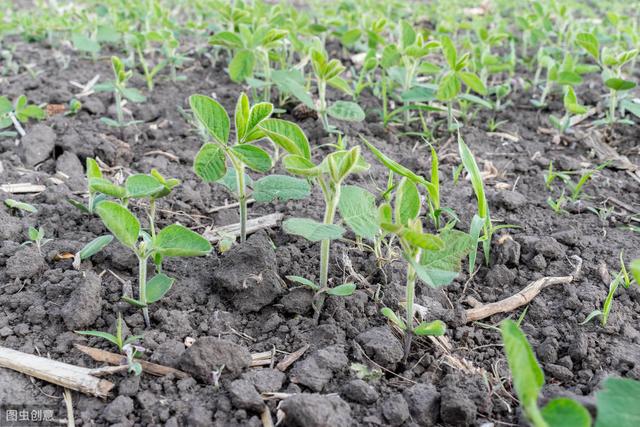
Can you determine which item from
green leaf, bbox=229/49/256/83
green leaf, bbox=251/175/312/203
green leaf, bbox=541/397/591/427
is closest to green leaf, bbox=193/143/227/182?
green leaf, bbox=251/175/312/203

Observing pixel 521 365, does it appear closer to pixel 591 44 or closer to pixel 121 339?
pixel 121 339

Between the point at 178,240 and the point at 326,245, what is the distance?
434 mm

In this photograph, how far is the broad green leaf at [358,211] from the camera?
164cm

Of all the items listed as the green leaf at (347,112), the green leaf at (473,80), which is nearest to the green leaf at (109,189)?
the green leaf at (347,112)

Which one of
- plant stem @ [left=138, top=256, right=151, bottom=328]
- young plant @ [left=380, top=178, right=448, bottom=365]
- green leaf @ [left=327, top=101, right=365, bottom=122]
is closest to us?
young plant @ [left=380, top=178, right=448, bottom=365]

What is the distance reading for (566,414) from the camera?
1145 millimetres

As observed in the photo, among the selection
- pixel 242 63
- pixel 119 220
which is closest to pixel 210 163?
pixel 119 220

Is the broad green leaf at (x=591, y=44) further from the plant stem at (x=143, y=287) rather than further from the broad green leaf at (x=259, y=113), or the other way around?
the plant stem at (x=143, y=287)

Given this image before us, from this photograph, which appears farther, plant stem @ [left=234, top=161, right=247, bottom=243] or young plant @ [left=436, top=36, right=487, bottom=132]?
young plant @ [left=436, top=36, right=487, bottom=132]

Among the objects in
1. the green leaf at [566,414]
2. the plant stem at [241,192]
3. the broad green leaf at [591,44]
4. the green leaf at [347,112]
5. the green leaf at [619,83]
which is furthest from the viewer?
the broad green leaf at [591,44]

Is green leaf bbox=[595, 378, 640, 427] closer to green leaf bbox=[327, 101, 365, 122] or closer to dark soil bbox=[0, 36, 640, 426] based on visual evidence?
dark soil bbox=[0, 36, 640, 426]

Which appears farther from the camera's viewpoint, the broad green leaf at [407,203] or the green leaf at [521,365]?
the broad green leaf at [407,203]

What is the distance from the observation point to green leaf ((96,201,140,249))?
1599 mm

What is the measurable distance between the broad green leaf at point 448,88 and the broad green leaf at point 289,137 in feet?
4.11
